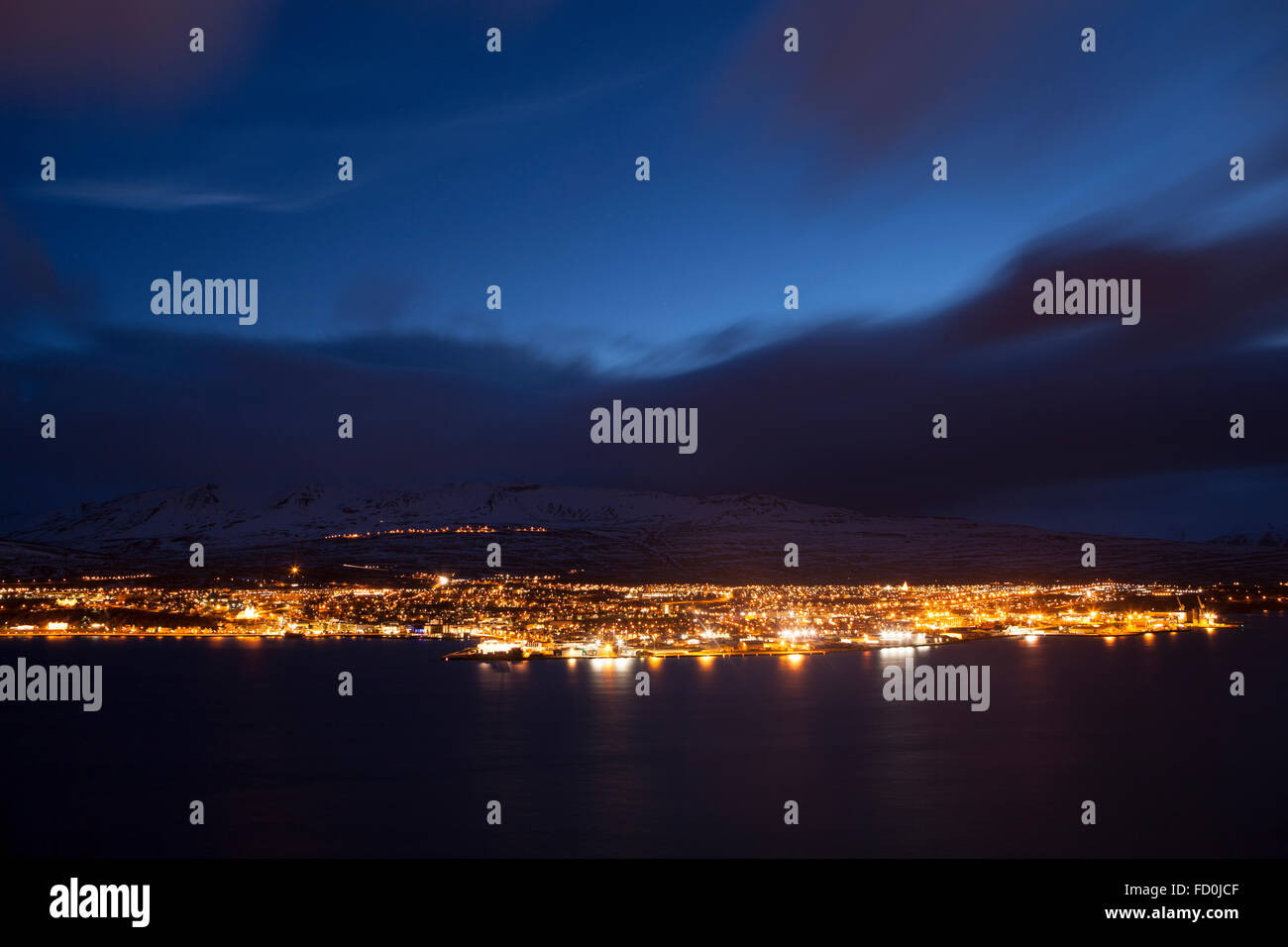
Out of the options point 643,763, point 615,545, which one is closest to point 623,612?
point 643,763

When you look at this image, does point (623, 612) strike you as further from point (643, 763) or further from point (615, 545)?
point (615, 545)

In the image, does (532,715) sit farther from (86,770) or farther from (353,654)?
(353,654)

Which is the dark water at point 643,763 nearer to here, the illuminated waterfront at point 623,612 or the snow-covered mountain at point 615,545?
the illuminated waterfront at point 623,612

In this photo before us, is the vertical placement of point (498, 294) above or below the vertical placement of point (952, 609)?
above

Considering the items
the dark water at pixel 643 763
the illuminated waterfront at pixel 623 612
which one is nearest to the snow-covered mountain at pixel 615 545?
the illuminated waterfront at pixel 623 612

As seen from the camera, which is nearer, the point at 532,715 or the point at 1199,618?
the point at 532,715
